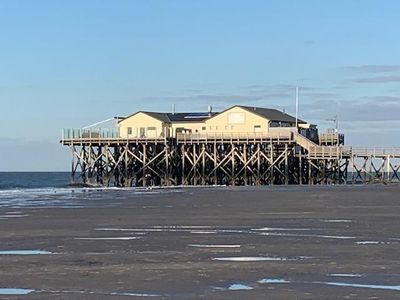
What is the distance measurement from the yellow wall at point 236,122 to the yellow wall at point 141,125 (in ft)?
15.2

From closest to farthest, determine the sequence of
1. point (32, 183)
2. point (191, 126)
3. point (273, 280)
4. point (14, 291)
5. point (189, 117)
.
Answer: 1. point (14, 291)
2. point (273, 280)
3. point (191, 126)
4. point (189, 117)
5. point (32, 183)

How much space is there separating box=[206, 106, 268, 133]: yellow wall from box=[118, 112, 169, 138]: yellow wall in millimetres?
4647

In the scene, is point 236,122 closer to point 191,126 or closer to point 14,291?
point 191,126

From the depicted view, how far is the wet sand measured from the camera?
11.8m

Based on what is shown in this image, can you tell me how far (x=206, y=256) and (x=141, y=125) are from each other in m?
64.3

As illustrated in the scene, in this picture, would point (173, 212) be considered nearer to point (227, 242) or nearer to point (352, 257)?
point (227, 242)

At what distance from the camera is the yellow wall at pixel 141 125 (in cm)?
7856

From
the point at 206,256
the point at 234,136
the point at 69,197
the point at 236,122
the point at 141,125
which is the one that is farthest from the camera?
the point at 141,125

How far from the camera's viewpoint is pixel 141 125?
261ft

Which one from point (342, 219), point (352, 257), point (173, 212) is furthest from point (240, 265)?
point (173, 212)

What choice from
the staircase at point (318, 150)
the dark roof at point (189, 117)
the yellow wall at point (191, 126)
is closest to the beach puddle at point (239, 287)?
the staircase at point (318, 150)

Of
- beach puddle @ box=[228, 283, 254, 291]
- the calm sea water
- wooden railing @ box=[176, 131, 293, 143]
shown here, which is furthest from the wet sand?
the calm sea water

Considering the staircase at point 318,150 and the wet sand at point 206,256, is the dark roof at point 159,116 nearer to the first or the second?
the staircase at point 318,150

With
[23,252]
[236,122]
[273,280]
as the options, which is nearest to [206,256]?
[273,280]
